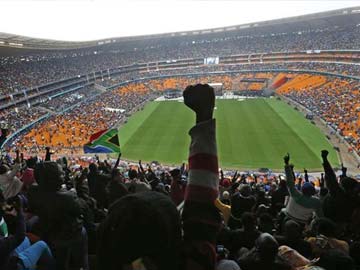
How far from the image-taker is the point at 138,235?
4.37ft

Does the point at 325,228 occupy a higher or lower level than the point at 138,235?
lower

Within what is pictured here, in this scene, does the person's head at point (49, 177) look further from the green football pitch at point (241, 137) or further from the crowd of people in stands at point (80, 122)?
the crowd of people in stands at point (80, 122)

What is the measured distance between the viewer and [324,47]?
250ft

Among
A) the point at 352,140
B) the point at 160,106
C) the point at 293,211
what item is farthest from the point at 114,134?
the point at 160,106

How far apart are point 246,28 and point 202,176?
93.2 meters

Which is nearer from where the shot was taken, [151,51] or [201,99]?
[201,99]

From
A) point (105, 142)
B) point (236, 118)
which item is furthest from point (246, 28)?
point (105, 142)

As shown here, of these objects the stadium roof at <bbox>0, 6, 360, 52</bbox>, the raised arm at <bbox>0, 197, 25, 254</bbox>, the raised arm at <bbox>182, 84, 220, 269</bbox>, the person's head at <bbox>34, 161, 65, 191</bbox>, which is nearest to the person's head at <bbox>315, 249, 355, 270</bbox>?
the raised arm at <bbox>182, 84, 220, 269</bbox>

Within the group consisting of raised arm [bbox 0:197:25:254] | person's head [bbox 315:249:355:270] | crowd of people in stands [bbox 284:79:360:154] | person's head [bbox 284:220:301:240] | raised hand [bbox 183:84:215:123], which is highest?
raised hand [bbox 183:84:215:123]

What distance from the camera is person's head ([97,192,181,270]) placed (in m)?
1.34

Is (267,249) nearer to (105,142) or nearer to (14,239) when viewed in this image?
(14,239)

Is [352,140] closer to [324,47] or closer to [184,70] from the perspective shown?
[324,47]

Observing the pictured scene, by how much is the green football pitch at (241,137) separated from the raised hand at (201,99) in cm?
2811

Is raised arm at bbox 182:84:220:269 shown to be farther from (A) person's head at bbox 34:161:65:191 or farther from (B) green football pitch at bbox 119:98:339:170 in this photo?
(B) green football pitch at bbox 119:98:339:170
